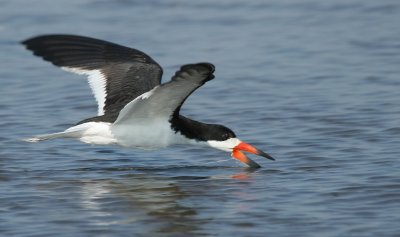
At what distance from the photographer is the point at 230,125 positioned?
9.11 meters

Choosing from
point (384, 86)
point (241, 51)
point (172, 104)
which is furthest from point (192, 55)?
point (172, 104)

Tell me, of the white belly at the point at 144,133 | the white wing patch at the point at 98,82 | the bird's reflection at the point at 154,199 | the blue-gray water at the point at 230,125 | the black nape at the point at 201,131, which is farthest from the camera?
the white wing patch at the point at 98,82

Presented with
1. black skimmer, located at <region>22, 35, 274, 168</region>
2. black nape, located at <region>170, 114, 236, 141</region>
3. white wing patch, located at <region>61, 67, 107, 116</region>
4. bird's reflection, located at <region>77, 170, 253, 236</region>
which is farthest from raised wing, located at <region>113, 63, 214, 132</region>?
white wing patch, located at <region>61, 67, 107, 116</region>

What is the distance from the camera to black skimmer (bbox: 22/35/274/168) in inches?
286

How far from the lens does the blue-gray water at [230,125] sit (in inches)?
257

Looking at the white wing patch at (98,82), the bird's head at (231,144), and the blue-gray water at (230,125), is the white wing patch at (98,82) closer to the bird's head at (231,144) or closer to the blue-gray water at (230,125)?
the blue-gray water at (230,125)

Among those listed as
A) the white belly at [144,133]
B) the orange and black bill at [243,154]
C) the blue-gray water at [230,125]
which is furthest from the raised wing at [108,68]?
the orange and black bill at [243,154]

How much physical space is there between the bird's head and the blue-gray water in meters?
0.12

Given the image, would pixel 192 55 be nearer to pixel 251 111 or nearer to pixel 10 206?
pixel 251 111

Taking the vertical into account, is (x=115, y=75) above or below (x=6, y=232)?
above

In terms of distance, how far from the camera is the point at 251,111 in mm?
9500

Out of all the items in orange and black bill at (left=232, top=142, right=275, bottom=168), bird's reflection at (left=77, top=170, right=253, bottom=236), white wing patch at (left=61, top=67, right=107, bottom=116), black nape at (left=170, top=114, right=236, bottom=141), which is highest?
white wing patch at (left=61, top=67, right=107, bottom=116)

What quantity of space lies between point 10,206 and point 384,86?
15.0 ft

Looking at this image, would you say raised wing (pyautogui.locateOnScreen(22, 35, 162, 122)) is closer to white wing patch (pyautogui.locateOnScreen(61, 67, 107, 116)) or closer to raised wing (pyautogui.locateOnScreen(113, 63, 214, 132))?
white wing patch (pyautogui.locateOnScreen(61, 67, 107, 116))
